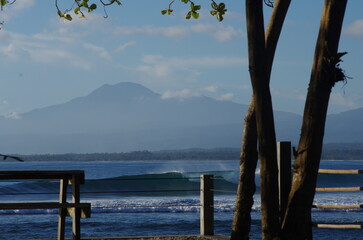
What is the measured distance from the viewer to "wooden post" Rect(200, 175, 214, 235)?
11453mm

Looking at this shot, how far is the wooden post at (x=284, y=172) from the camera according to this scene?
8.72m

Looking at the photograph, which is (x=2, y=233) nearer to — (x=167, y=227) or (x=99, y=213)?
(x=167, y=227)

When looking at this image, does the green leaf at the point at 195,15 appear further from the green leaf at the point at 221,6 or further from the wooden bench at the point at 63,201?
the wooden bench at the point at 63,201

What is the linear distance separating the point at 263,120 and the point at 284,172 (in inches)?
48.4

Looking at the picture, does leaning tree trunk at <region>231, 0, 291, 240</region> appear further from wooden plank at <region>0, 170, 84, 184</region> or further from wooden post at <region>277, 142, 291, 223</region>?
wooden plank at <region>0, 170, 84, 184</region>

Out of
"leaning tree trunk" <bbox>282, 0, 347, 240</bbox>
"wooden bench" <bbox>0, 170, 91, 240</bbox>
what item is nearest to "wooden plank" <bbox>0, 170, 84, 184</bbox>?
"wooden bench" <bbox>0, 170, 91, 240</bbox>

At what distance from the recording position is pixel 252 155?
9.10 meters

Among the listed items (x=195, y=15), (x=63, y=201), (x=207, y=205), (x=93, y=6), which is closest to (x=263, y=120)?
(x=195, y=15)

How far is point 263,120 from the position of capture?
7883 mm

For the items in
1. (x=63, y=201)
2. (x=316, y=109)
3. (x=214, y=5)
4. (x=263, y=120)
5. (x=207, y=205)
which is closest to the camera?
(x=316, y=109)

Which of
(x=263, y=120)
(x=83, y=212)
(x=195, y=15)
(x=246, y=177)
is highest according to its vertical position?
(x=195, y=15)

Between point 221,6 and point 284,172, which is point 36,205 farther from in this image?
point 221,6

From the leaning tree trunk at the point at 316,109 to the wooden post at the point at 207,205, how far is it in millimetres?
3846

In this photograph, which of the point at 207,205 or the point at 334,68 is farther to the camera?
the point at 207,205
